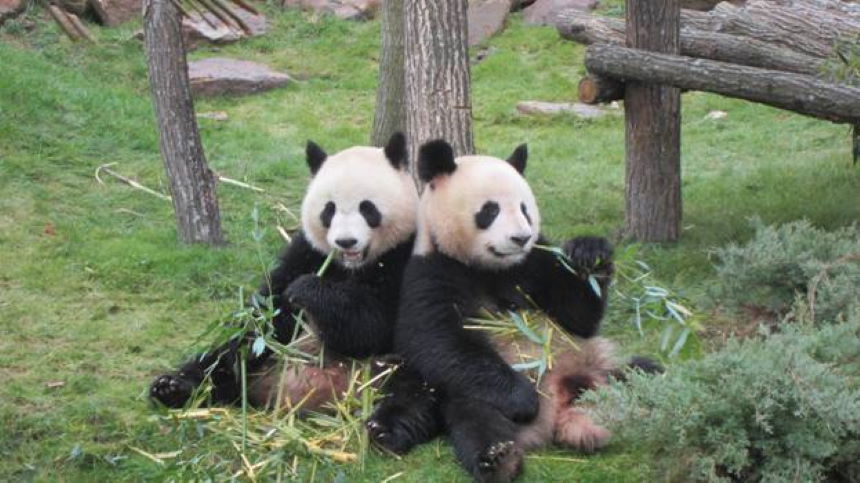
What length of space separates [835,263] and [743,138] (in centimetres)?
570

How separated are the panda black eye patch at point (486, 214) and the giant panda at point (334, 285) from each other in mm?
396

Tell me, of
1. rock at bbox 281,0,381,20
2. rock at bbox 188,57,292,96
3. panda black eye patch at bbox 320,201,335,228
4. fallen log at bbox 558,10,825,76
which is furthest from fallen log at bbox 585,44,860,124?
rock at bbox 281,0,381,20

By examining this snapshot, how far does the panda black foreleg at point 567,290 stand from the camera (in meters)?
4.56

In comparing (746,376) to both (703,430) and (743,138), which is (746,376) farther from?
(743,138)

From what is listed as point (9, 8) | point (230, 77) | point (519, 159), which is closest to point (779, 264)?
point (519, 159)

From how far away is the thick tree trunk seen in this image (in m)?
7.73

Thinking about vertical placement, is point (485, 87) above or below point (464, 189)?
below

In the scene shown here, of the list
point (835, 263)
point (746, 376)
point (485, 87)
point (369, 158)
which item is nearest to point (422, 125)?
point (369, 158)

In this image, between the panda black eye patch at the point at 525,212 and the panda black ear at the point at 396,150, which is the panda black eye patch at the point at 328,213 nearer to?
the panda black ear at the point at 396,150

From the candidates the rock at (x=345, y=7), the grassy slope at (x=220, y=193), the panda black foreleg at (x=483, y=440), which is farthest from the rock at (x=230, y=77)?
the panda black foreleg at (x=483, y=440)

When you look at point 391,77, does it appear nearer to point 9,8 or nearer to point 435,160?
point 435,160

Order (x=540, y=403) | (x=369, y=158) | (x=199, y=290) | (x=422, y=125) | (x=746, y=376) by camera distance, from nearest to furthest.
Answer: (x=746, y=376)
(x=540, y=403)
(x=369, y=158)
(x=422, y=125)
(x=199, y=290)

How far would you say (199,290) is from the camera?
6.75m

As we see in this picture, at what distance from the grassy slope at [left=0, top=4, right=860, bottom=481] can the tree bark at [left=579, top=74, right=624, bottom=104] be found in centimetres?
97
